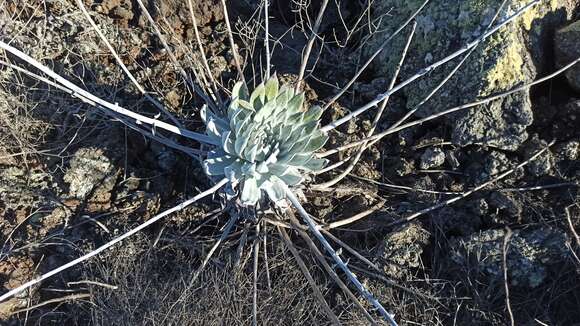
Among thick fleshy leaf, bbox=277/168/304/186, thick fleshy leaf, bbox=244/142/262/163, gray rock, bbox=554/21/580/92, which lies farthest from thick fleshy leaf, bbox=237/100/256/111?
gray rock, bbox=554/21/580/92

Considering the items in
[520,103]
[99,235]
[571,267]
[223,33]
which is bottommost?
[571,267]

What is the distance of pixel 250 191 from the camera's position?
1.65 meters

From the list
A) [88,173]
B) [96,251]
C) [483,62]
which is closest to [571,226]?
[483,62]

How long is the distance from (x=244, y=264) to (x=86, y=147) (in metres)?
0.70

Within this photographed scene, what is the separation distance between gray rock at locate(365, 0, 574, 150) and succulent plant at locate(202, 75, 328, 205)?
19.5 inches

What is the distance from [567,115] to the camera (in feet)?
6.01

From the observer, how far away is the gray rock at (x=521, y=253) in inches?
68.3

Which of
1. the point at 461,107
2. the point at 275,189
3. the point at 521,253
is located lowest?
the point at 521,253

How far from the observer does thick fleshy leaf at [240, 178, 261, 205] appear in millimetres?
1636

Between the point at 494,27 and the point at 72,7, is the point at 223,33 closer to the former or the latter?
the point at 72,7

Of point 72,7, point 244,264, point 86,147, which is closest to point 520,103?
point 244,264

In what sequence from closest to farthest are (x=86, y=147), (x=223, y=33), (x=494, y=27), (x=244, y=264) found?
(x=494, y=27)
(x=244, y=264)
(x=86, y=147)
(x=223, y=33)

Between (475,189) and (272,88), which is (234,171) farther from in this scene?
(475,189)

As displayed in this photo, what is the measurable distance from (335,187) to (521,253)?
624 millimetres
